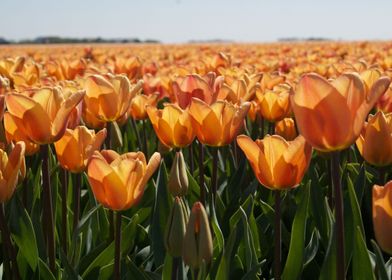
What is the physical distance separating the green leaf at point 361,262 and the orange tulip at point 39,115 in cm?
94

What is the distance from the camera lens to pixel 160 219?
6.91ft

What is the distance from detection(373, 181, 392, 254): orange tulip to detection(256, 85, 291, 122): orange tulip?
4.93ft

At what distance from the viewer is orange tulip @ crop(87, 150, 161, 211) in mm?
1555

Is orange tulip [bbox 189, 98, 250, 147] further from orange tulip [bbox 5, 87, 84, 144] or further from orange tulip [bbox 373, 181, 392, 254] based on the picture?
orange tulip [bbox 373, 181, 392, 254]

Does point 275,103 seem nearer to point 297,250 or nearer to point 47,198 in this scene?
point 297,250

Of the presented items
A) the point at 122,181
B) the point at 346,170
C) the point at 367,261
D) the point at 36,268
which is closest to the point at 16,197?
the point at 36,268

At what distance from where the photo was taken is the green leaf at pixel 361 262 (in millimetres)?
1599

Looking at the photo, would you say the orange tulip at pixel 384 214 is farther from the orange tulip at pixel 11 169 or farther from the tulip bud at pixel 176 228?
the orange tulip at pixel 11 169

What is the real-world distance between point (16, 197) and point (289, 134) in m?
1.53

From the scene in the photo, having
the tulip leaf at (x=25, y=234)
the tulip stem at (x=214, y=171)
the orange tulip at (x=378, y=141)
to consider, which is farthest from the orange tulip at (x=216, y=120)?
the tulip leaf at (x=25, y=234)

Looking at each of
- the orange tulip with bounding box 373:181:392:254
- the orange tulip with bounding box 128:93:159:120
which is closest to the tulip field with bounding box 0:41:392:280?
the orange tulip with bounding box 373:181:392:254

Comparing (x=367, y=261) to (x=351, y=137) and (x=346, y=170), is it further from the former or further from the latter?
(x=346, y=170)

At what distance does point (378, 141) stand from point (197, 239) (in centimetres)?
72

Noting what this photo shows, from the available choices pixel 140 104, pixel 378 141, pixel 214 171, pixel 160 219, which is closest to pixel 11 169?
pixel 160 219
